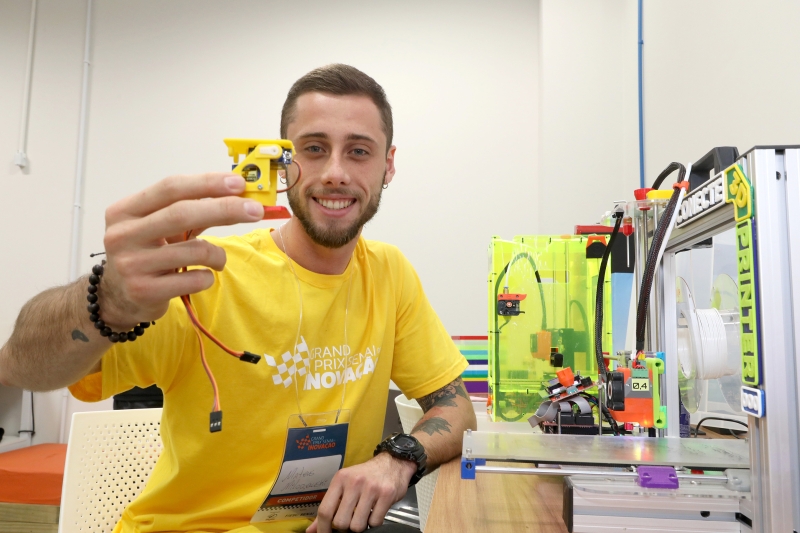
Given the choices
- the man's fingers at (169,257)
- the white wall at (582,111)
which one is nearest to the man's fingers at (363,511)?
the man's fingers at (169,257)

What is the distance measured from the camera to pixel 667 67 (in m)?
2.21

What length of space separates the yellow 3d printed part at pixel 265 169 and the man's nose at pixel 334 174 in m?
0.51

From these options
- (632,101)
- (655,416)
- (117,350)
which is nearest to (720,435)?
(655,416)

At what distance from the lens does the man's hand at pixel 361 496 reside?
95cm

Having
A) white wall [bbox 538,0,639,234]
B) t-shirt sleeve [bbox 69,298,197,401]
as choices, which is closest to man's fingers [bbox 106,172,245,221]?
t-shirt sleeve [bbox 69,298,197,401]

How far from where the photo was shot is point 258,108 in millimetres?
3475

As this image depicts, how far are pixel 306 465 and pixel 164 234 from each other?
68 centimetres

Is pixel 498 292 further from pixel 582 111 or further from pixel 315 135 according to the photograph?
pixel 582 111

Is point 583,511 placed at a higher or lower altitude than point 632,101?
lower

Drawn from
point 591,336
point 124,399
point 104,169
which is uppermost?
point 104,169

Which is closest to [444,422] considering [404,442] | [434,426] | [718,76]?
[434,426]

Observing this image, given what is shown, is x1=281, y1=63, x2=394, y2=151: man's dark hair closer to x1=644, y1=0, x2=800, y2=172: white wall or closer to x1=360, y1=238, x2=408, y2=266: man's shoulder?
x1=360, y1=238, x2=408, y2=266: man's shoulder

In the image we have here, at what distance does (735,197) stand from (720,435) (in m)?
0.82

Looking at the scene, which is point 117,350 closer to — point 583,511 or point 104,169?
point 583,511
